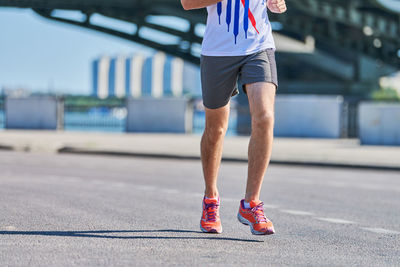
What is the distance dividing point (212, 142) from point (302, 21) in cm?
4491

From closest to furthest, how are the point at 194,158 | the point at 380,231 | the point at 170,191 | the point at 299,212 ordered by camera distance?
the point at 380,231, the point at 299,212, the point at 170,191, the point at 194,158

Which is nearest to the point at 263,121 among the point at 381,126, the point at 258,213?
the point at 258,213

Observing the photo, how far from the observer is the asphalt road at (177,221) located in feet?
12.1

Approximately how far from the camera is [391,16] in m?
52.9

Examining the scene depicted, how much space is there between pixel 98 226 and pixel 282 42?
46596mm

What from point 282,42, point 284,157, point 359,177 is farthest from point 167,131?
point 282,42

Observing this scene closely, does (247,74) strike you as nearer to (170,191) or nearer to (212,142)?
(212,142)

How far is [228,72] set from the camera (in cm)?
437

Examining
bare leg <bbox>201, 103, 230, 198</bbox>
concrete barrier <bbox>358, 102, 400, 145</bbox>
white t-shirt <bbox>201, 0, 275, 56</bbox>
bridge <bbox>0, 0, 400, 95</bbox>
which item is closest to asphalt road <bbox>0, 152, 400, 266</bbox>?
bare leg <bbox>201, 103, 230, 198</bbox>

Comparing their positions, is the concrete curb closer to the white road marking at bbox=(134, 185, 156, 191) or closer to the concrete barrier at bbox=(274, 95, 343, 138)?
the white road marking at bbox=(134, 185, 156, 191)

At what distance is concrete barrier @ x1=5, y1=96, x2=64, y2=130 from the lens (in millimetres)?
24938

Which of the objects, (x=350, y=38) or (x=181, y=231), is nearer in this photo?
(x=181, y=231)

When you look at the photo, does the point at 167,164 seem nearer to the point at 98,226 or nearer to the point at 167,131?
the point at 98,226

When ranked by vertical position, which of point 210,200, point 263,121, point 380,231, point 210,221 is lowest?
point 380,231
